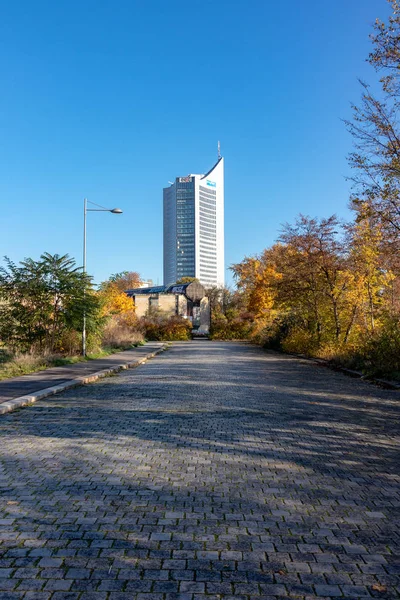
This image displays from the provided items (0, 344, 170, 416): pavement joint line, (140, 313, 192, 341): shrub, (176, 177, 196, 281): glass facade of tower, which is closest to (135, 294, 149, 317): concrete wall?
(140, 313, 192, 341): shrub

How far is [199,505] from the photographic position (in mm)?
4547

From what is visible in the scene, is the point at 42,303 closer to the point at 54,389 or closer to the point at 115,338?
the point at 54,389

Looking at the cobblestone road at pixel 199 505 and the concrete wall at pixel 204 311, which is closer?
the cobblestone road at pixel 199 505

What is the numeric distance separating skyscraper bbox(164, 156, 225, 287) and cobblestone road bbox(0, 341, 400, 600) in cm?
16667

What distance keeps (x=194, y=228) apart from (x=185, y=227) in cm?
408

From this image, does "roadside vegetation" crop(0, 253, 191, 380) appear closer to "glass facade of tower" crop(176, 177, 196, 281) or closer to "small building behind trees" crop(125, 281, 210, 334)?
"small building behind trees" crop(125, 281, 210, 334)

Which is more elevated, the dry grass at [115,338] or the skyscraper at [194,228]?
the skyscraper at [194,228]

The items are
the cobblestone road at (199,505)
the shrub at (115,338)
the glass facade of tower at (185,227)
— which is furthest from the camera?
the glass facade of tower at (185,227)

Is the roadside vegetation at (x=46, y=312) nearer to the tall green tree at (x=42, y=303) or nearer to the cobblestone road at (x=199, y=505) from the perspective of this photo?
the tall green tree at (x=42, y=303)

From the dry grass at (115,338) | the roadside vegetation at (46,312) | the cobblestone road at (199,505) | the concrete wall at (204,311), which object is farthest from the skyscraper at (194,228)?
the cobblestone road at (199,505)

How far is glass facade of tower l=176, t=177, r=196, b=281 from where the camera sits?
175m

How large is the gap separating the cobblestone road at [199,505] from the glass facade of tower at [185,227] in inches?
6660

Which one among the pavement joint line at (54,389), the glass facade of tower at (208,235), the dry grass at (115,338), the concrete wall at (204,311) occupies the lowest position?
the pavement joint line at (54,389)

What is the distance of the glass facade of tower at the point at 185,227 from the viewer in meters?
175
